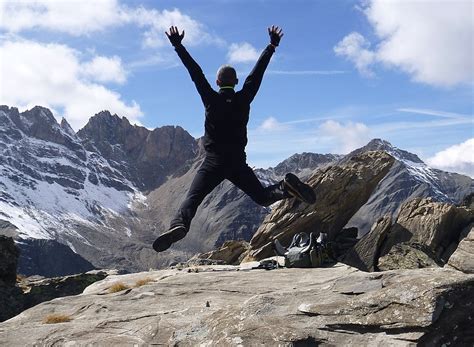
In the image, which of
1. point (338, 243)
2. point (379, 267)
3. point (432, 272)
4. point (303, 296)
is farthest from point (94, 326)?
point (338, 243)

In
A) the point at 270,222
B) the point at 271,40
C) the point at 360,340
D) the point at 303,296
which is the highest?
the point at 271,40

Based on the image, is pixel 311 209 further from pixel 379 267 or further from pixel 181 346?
pixel 181 346

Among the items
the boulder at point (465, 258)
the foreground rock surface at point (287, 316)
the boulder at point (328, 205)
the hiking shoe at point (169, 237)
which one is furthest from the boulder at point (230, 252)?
the hiking shoe at point (169, 237)

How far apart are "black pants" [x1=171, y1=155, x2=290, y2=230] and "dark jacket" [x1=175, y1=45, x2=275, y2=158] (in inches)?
10.1

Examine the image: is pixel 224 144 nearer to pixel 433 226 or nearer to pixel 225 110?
pixel 225 110

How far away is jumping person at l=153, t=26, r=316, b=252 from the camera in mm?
13148

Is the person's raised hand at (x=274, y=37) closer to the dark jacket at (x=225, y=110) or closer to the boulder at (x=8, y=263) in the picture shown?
the dark jacket at (x=225, y=110)

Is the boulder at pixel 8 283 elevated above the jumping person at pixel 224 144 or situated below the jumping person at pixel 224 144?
below

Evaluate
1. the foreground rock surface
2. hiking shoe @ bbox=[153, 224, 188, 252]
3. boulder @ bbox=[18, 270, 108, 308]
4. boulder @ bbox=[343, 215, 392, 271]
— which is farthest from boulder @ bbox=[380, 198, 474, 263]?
hiking shoe @ bbox=[153, 224, 188, 252]

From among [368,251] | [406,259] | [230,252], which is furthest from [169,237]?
[230,252]

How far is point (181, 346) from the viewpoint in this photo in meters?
11.0

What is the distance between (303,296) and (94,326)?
517cm

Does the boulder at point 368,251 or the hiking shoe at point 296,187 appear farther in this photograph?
the boulder at point 368,251

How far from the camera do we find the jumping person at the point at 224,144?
13.1 metres
